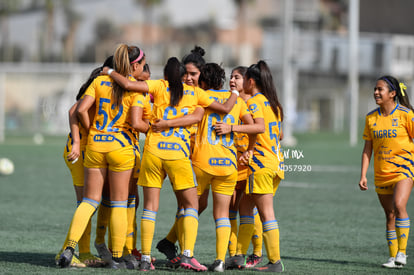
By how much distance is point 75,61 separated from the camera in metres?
52.4

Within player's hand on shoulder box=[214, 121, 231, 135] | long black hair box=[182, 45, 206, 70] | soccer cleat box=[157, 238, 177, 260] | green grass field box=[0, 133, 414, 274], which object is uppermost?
long black hair box=[182, 45, 206, 70]

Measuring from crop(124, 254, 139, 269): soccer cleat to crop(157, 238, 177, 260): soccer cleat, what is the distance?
43cm

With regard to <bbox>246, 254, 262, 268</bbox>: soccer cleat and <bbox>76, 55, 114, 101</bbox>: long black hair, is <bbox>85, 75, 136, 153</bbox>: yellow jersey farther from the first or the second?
<bbox>246, 254, 262, 268</bbox>: soccer cleat

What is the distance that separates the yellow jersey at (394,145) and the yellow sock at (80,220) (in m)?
3.06

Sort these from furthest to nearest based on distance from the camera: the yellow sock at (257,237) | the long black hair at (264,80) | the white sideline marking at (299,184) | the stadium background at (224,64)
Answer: the white sideline marking at (299,184) → the stadium background at (224,64) → the yellow sock at (257,237) → the long black hair at (264,80)

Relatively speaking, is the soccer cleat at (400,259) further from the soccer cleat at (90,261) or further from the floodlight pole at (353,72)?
the floodlight pole at (353,72)

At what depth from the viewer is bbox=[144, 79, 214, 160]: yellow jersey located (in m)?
6.30

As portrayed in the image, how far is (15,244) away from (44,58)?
149 ft

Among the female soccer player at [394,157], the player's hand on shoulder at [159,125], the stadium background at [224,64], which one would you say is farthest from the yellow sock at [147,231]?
the stadium background at [224,64]

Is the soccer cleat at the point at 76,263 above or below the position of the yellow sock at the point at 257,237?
below

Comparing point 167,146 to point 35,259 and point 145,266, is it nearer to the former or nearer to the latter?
point 145,266

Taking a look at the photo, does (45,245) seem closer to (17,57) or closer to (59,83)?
(59,83)

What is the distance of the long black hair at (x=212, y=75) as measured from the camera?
6.61 metres

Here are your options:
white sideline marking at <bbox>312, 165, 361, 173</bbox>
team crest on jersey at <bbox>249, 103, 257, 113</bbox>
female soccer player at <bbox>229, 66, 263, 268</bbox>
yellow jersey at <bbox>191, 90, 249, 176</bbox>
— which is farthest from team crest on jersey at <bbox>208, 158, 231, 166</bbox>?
white sideline marking at <bbox>312, 165, 361, 173</bbox>
